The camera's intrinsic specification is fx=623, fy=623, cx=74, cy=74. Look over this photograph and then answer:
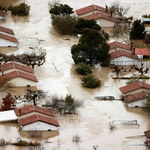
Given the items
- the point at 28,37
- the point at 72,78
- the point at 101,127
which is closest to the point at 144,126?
the point at 101,127

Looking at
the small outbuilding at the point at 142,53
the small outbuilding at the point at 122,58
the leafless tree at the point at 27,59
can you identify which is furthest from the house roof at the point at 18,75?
the small outbuilding at the point at 142,53

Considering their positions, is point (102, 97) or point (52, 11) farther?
point (52, 11)

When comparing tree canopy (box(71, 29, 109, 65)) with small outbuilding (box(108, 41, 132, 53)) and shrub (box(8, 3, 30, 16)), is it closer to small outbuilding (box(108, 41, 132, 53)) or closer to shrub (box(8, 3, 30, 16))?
small outbuilding (box(108, 41, 132, 53))

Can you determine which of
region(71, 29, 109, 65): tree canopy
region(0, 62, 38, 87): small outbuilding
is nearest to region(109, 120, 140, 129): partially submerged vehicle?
region(0, 62, 38, 87): small outbuilding

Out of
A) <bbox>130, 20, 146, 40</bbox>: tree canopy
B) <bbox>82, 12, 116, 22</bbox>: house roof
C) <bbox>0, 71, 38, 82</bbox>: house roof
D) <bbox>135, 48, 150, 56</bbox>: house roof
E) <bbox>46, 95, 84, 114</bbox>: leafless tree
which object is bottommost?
<bbox>46, 95, 84, 114</bbox>: leafless tree

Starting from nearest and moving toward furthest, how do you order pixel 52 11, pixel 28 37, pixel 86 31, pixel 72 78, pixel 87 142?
pixel 87 142 < pixel 72 78 < pixel 86 31 < pixel 28 37 < pixel 52 11

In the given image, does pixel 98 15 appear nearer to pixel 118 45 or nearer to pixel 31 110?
pixel 118 45

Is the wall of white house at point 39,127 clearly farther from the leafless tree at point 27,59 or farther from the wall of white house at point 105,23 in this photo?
the wall of white house at point 105,23

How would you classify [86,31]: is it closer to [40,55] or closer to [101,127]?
[40,55]
